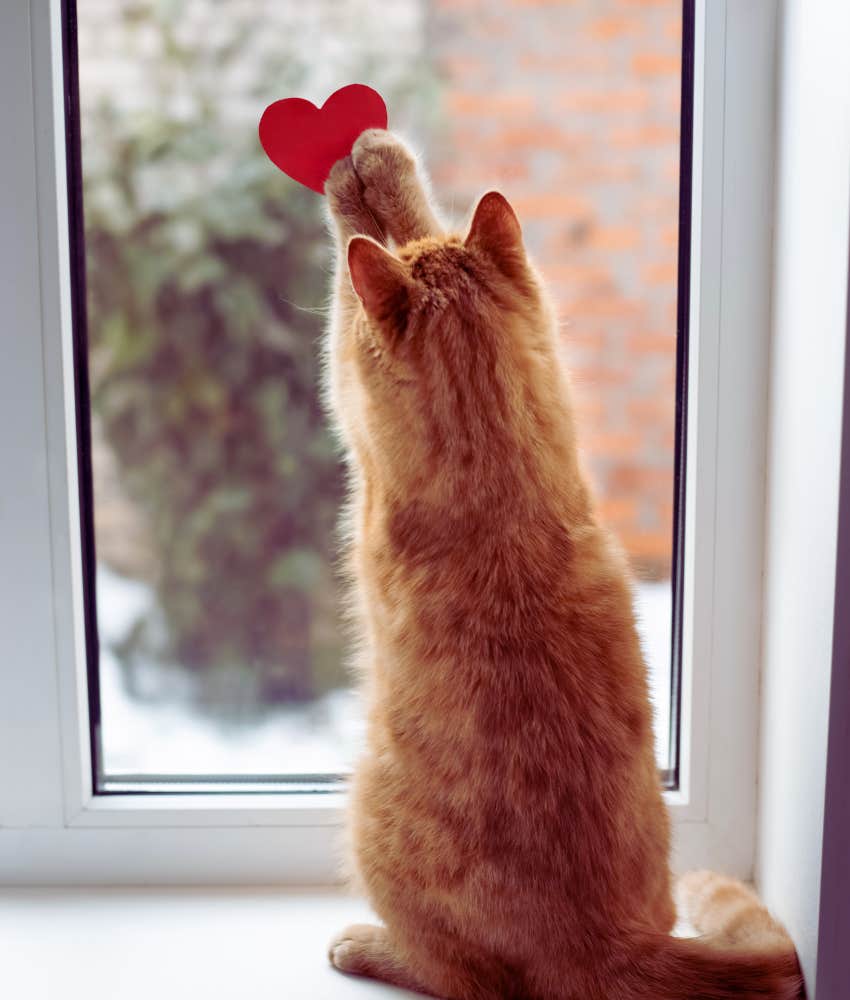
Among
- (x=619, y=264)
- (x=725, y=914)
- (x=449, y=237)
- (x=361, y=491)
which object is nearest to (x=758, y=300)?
(x=619, y=264)

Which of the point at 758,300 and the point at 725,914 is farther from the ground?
the point at 758,300

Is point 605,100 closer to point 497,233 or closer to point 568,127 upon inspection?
point 568,127

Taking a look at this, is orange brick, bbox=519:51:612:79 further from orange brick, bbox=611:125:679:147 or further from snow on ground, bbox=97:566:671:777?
snow on ground, bbox=97:566:671:777

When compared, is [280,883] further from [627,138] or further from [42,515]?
[627,138]

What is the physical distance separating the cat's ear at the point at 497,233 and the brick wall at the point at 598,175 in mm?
143

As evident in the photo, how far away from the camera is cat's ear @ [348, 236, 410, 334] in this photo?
0.86 metres

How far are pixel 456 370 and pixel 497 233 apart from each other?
0.15 m

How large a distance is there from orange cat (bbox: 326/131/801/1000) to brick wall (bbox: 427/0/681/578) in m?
0.19

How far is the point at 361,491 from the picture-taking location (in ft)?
3.29

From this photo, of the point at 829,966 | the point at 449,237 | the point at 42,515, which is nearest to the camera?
the point at 829,966

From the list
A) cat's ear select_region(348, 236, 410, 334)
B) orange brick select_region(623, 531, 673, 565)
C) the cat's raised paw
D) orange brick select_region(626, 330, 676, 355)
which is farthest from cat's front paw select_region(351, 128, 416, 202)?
orange brick select_region(623, 531, 673, 565)

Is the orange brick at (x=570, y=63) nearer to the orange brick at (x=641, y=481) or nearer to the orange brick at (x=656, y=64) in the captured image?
the orange brick at (x=656, y=64)

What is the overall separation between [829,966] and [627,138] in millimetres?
845

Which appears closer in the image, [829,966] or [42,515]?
[829,966]
